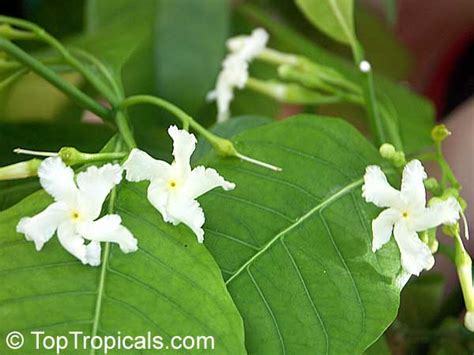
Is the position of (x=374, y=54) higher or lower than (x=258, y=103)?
higher

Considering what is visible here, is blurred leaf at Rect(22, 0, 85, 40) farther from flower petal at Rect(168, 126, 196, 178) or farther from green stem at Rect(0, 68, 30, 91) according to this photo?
flower petal at Rect(168, 126, 196, 178)

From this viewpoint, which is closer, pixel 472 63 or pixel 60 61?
pixel 60 61

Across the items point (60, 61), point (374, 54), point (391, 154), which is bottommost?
point (391, 154)

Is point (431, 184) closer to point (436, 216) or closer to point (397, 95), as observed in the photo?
point (436, 216)

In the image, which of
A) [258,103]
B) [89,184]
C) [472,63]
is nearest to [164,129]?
[258,103]

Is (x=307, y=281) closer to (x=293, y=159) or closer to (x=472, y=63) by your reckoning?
(x=293, y=159)

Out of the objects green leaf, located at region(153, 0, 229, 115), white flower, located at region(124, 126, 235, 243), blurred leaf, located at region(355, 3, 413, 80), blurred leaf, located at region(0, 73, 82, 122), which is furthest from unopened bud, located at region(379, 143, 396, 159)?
blurred leaf, located at region(355, 3, 413, 80)

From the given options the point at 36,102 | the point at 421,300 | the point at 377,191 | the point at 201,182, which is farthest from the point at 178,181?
the point at 36,102

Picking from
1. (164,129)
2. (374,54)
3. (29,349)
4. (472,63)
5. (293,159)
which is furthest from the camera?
(472,63)
